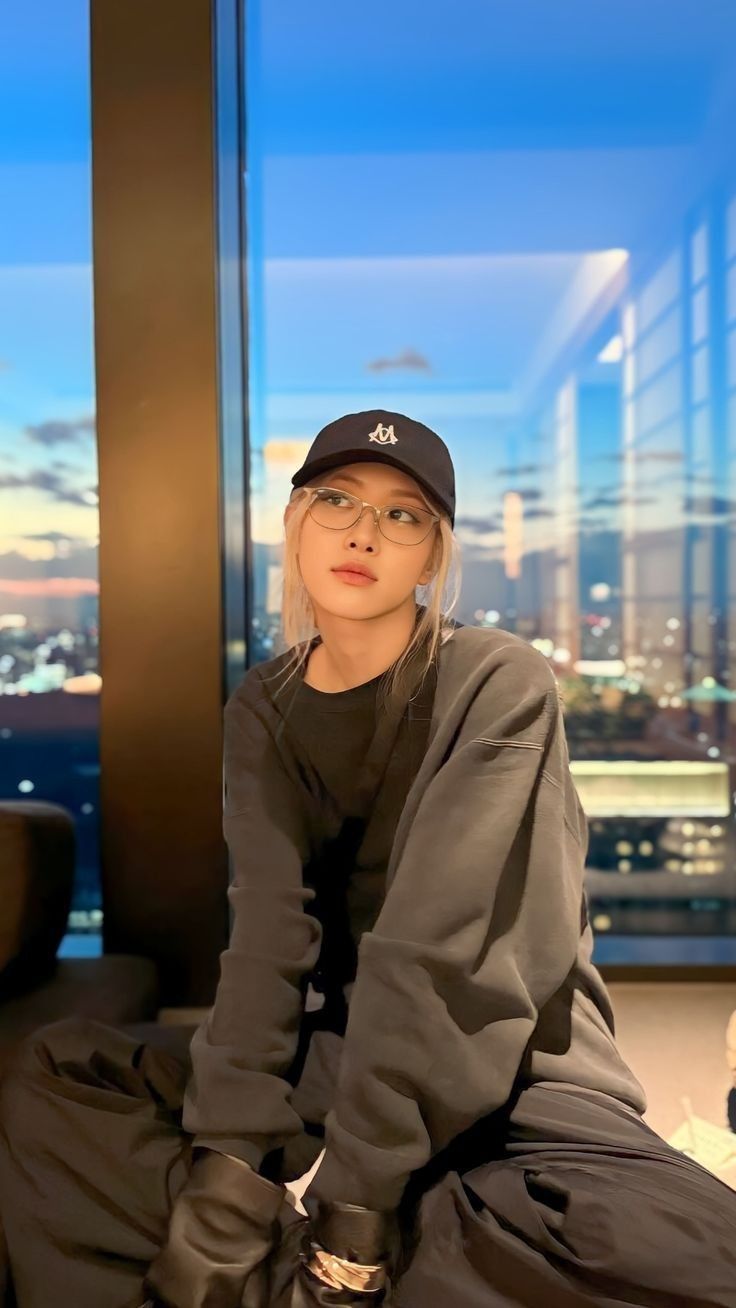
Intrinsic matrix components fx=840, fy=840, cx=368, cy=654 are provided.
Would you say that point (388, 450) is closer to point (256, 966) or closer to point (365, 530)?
point (365, 530)

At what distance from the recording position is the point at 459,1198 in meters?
0.87

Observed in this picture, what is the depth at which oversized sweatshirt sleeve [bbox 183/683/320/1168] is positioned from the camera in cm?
92

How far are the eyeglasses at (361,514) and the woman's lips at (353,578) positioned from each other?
0.17 ft

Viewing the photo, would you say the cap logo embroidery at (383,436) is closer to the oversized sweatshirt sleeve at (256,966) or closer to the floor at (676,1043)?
the oversized sweatshirt sleeve at (256,966)

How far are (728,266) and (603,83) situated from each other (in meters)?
0.54

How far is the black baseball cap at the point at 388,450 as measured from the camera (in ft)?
3.29

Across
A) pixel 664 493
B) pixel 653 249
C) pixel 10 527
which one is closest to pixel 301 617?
pixel 10 527

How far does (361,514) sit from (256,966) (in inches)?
22.1

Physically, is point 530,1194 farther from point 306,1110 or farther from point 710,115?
point 710,115

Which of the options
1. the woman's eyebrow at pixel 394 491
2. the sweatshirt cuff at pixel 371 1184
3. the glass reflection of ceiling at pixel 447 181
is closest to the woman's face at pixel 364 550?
the woman's eyebrow at pixel 394 491

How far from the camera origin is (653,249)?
2070 millimetres

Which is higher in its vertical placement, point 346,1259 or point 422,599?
point 422,599

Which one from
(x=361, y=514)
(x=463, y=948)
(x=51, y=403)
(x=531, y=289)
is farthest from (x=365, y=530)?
(x=531, y=289)

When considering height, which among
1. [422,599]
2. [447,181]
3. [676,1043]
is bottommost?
[676,1043]
